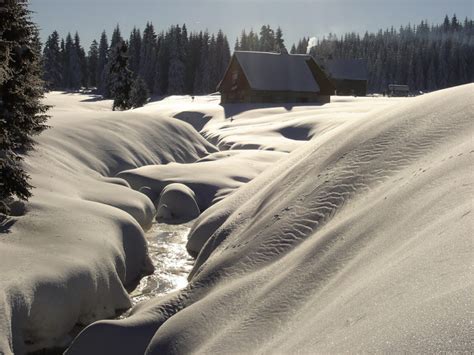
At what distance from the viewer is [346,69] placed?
243ft

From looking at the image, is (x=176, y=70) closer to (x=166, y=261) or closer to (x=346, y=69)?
(x=346, y=69)

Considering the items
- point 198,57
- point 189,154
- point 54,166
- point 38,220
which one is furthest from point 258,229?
point 198,57

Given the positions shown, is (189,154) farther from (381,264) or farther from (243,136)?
(381,264)

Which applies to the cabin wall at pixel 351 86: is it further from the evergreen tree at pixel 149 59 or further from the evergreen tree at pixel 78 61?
the evergreen tree at pixel 78 61

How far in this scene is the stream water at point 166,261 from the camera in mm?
8961

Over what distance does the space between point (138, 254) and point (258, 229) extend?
3.64 m

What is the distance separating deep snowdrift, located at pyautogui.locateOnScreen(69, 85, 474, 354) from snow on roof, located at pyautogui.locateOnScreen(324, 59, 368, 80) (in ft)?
222

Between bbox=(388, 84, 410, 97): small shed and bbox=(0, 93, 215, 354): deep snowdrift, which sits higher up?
bbox=(388, 84, 410, 97): small shed

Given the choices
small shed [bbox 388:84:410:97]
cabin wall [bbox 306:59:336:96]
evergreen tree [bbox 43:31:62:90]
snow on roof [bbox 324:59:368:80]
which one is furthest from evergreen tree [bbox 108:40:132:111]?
evergreen tree [bbox 43:31:62:90]

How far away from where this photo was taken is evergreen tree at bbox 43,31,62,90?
89.7m

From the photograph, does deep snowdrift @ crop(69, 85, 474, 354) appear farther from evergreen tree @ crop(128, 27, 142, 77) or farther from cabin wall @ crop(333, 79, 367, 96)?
evergreen tree @ crop(128, 27, 142, 77)

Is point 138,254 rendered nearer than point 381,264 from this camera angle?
No

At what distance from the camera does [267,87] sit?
1907 inches

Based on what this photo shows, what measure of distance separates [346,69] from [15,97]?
6889 centimetres
